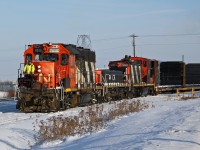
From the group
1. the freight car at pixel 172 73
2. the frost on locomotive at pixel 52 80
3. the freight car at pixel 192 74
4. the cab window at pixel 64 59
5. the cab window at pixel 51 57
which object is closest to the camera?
the frost on locomotive at pixel 52 80

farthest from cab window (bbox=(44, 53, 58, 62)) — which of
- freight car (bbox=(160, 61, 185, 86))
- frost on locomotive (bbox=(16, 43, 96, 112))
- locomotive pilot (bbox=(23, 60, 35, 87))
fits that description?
freight car (bbox=(160, 61, 185, 86))

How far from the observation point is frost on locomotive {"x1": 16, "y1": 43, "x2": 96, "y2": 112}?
18.4m

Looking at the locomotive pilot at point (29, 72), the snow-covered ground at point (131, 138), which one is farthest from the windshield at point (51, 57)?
the snow-covered ground at point (131, 138)

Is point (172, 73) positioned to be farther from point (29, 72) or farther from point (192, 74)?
point (29, 72)

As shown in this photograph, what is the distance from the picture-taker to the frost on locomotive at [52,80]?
1838 centimetres

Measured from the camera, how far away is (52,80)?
19.0 meters

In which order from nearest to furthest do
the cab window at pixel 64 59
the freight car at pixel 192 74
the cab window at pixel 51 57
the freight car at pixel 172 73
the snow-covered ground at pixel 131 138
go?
→ the snow-covered ground at pixel 131 138
the cab window at pixel 51 57
the cab window at pixel 64 59
the freight car at pixel 172 73
the freight car at pixel 192 74

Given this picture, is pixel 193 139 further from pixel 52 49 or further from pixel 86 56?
pixel 86 56

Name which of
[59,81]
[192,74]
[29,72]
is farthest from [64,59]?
[192,74]

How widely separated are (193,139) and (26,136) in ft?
19.7

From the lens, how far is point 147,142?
7.29 m

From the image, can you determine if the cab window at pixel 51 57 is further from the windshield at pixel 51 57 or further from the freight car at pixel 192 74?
the freight car at pixel 192 74

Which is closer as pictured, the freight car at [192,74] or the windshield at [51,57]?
the windshield at [51,57]

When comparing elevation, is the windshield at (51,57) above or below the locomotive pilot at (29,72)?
above
